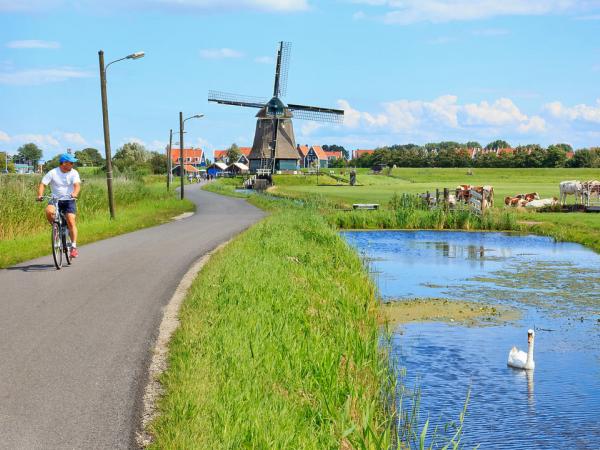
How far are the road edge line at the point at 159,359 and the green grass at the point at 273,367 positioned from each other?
10 cm

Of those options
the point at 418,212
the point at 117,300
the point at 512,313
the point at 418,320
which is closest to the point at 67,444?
the point at 117,300

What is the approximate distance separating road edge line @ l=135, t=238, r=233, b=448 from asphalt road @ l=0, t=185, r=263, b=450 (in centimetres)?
8

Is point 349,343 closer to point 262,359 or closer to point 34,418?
point 262,359

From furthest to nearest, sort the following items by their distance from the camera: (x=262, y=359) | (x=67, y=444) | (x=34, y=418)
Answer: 1. (x=262, y=359)
2. (x=34, y=418)
3. (x=67, y=444)

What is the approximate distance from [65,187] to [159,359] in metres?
8.67

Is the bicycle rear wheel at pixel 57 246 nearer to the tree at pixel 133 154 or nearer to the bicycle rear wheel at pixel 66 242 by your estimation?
the bicycle rear wheel at pixel 66 242

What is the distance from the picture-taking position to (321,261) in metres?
19.3

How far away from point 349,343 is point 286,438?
12.9 feet

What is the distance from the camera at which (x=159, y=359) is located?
8758mm

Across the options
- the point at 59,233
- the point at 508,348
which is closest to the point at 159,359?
the point at 508,348

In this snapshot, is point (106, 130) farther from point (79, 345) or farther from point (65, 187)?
point (79, 345)

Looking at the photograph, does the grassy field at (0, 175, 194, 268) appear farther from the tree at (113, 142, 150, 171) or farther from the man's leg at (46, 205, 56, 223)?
the tree at (113, 142, 150, 171)

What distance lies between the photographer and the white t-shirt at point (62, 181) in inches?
642

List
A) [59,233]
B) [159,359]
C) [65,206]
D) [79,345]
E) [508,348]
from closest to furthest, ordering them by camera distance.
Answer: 1. [159,359]
2. [79,345]
3. [508,348]
4. [59,233]
5. [65,206]
